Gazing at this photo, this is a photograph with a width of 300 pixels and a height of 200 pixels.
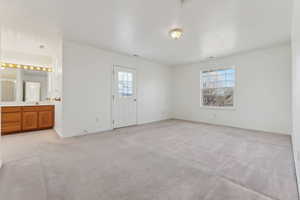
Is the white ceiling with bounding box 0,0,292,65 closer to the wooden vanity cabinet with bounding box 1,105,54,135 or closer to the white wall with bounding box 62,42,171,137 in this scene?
the white wall with bounding box 62,42,171,137

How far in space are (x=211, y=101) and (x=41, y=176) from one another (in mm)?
5461

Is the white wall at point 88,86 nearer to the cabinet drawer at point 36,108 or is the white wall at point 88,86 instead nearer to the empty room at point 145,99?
the empty room at point 145,99

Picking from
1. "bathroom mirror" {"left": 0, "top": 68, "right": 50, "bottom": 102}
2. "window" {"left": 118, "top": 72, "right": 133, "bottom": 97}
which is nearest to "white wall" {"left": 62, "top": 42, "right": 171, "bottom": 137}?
"window" {"left": 118, "top": 72, "right": 133, "bottom": 97}

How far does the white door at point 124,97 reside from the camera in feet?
15.2

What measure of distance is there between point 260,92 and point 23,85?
24.7ft

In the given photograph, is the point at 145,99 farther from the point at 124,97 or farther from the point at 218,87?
the point at 218,87

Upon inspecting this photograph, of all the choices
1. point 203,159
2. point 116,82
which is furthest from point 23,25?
point 203,159

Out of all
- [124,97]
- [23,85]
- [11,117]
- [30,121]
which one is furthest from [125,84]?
[11,117]

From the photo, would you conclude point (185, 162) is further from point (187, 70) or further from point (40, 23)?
point (187, 70)

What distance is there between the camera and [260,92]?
426cm

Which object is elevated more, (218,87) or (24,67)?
(24,67)

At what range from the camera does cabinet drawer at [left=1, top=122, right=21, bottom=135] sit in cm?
377

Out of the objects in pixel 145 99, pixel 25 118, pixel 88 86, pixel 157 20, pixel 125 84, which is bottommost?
pixel 25 118

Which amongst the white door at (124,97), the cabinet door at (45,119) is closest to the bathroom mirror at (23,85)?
the cabinet door at (45,119)
